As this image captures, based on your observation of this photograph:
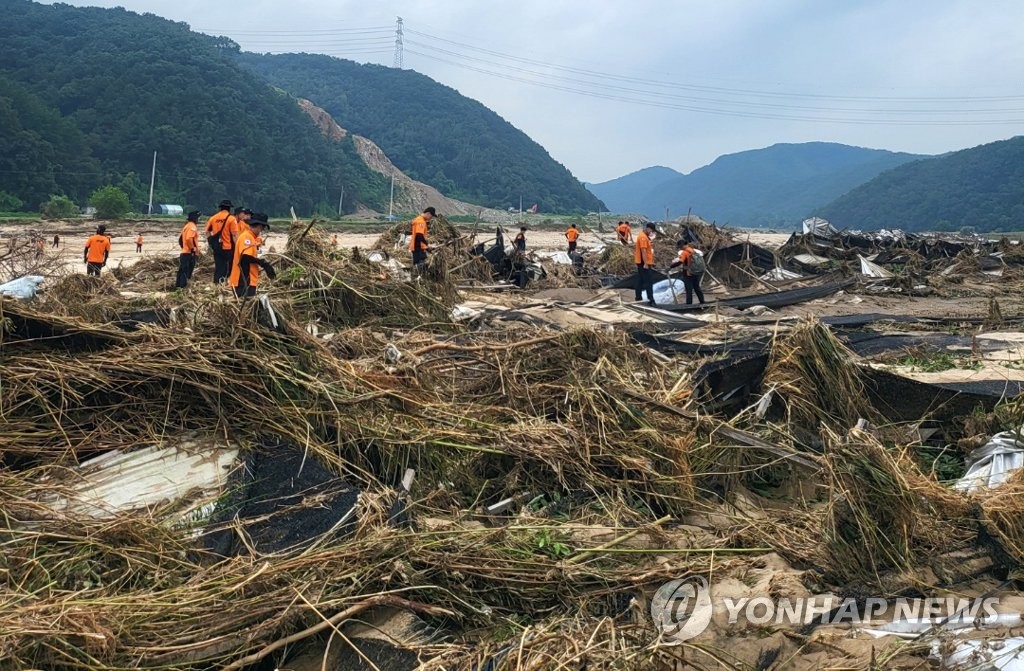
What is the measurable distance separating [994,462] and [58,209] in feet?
113

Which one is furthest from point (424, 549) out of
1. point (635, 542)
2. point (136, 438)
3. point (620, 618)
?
point (136, 438)

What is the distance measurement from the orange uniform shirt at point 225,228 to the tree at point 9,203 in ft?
102

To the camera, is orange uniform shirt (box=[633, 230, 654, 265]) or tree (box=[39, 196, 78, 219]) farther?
tree (box=[39, 196, 78, 219])

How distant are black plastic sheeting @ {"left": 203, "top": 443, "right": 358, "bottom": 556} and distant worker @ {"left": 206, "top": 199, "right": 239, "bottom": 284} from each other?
237 inches

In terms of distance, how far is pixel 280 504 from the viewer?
3.18m

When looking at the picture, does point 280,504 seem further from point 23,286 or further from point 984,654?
point 23,286

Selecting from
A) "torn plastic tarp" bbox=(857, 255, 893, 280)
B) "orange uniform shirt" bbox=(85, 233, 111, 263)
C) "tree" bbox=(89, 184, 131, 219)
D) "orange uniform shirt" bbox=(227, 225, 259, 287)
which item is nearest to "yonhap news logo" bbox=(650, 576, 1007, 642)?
"orange uniform shirt" bbox=(227, 225, 259, 287)

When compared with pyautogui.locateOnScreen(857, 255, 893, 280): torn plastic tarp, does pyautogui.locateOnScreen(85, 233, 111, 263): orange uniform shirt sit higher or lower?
lower

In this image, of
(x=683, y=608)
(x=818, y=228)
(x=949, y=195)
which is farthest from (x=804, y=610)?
(x=949, y=195)

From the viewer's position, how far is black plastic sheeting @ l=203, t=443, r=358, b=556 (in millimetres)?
2949

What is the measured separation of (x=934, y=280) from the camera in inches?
593

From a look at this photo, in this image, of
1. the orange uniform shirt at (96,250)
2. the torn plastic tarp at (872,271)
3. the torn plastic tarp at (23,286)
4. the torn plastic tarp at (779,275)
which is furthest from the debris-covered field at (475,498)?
the torn plastic tarp at (872,271)

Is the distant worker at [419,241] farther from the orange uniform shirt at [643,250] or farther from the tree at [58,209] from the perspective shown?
the tree at [58,209]

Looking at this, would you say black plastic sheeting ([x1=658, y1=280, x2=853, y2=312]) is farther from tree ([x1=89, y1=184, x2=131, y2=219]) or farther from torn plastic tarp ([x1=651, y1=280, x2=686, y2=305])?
tree ([x1=89, y1=184, x2=131, y2=219])
